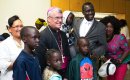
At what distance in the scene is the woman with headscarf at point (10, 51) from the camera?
9.57ft

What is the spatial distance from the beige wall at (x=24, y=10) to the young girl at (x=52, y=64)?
2548mm

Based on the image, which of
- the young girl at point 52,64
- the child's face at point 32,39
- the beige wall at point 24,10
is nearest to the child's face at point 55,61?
the young girl at point 52,64

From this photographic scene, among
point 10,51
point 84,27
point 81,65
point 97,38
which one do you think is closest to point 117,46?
point 97,38

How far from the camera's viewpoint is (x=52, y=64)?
10.1ft

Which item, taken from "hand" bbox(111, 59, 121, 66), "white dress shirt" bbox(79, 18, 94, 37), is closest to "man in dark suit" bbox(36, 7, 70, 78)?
"white dress shirt" bbox(79, 18, 94, 37)

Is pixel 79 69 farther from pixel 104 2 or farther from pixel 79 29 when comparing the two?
pixel 104 2

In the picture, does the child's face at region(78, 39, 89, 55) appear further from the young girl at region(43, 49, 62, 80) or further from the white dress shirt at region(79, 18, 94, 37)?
the young girl at region(43, 49, 62, 80)

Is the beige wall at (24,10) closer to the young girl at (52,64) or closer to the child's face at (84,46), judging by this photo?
the child's face at (84,46)

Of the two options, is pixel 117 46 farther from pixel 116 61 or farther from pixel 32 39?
pixel 32 39

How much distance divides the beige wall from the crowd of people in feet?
4.14

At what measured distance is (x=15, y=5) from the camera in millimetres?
5621

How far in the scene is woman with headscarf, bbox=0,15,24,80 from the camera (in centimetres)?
292

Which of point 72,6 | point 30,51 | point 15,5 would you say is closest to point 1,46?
point 30,51

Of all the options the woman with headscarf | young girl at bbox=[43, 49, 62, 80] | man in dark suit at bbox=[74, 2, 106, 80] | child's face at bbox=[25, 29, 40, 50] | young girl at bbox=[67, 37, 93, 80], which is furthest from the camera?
man in dark suit at bbox=[74, 2, 106, 80]
